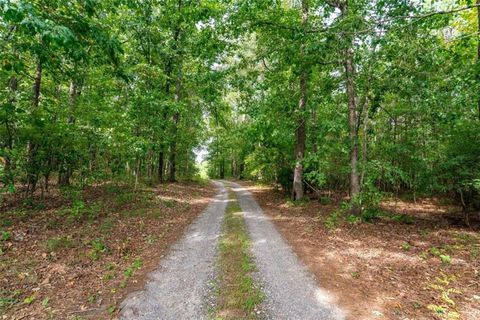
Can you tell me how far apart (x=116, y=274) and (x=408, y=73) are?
951 centimetres

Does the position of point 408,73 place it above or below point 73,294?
above

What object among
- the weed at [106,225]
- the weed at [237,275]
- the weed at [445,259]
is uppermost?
the weed at [106,225]

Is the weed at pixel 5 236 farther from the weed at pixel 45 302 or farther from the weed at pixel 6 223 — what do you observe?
the weed at pixel 45 302

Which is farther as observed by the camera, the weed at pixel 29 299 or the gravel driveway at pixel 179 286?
the weed at pixel 29 299

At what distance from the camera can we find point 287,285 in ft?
14.6

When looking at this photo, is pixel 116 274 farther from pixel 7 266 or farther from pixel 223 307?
pixel 223 307

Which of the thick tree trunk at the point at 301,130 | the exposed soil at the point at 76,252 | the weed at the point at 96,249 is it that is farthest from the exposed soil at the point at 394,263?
the weed at the point at 96,249

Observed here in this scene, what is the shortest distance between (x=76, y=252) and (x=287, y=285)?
15.7 ft

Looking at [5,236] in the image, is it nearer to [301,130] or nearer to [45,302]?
[45,302]

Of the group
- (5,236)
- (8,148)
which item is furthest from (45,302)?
(8,148)

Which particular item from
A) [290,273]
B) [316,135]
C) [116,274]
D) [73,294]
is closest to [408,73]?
[316,135]

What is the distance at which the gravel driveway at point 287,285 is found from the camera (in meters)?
3.66

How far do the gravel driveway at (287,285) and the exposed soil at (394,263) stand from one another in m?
0.23

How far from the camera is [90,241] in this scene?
20.1 ft
